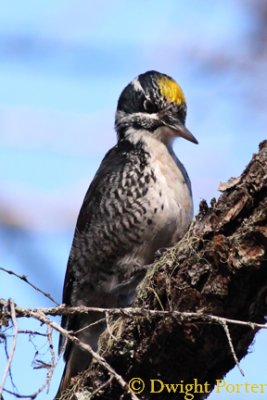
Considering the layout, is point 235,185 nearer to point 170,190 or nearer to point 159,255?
point 159,255

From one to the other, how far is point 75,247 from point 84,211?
9.5 inches

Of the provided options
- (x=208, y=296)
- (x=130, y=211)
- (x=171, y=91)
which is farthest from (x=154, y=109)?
(x=208, y=296)

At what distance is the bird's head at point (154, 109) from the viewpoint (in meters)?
5.31

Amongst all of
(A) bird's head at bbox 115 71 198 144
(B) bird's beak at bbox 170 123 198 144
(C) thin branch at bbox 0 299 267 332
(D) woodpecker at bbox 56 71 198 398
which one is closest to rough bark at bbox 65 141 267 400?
(C) thin branch at bbox 0 299 267 332

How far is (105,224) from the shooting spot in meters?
5.05

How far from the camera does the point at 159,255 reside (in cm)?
448

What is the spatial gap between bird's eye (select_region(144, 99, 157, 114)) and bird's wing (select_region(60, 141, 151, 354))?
294 millimetres

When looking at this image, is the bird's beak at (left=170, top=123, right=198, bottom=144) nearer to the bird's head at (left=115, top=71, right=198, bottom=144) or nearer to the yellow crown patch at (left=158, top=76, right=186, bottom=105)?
the bird's head at (left=115, top=71, right=198, bottom=144)

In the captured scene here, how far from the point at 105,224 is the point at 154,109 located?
0.92m

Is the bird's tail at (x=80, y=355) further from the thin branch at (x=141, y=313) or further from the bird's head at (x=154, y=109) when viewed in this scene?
the thin branch at (x=141, y=313)

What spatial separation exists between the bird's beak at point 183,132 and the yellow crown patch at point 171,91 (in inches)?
7.8

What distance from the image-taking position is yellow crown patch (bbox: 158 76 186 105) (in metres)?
5.40

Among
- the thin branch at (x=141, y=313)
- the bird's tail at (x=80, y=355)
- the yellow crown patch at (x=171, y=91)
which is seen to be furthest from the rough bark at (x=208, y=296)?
the yellow crown patch at (x=171, y=91)

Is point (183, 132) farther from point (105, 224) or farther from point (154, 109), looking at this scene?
point (105, 224)
